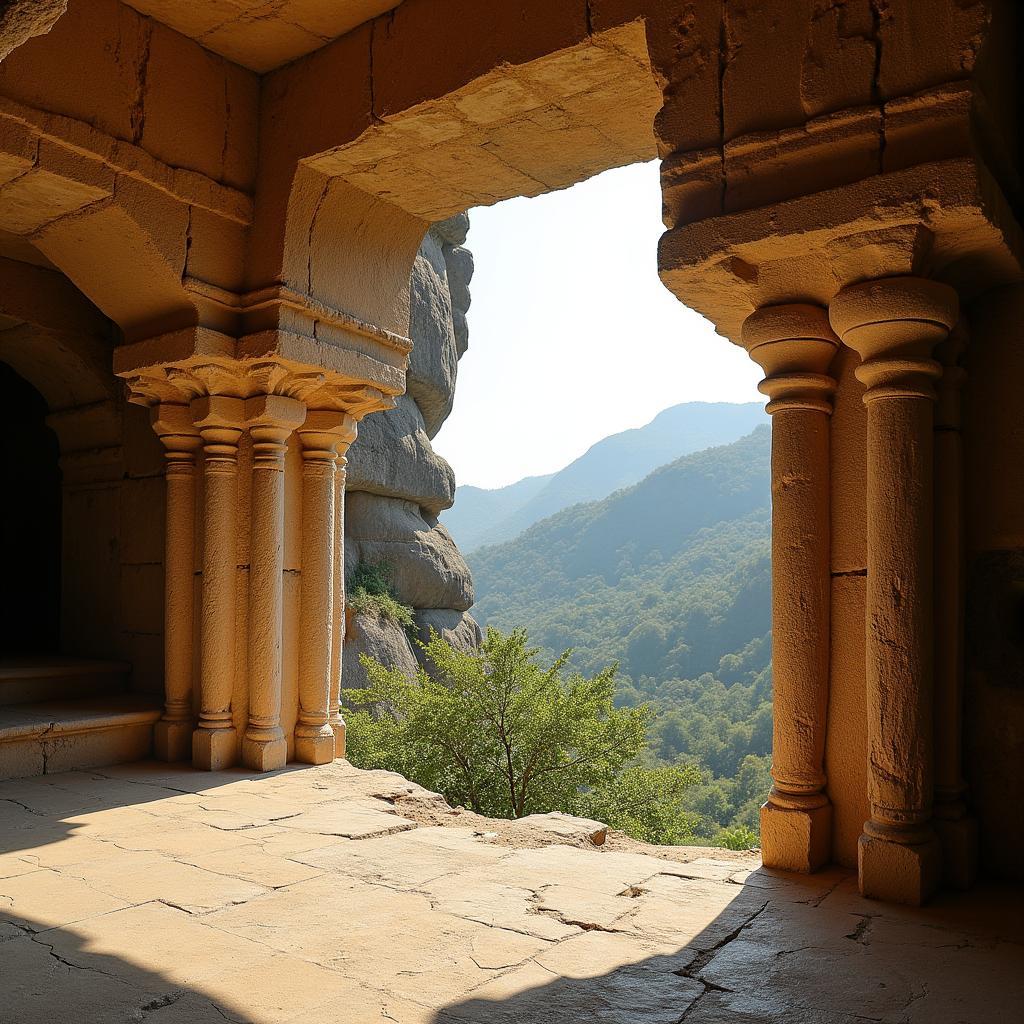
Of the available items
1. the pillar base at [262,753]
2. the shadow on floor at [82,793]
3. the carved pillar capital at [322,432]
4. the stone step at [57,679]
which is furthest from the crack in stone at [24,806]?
the carved pillar capital at [322,432]

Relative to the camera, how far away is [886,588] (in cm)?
295

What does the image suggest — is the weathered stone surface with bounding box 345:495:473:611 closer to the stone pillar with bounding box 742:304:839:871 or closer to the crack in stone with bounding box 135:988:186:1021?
the stone pillar with bounding box 742:304:839:871

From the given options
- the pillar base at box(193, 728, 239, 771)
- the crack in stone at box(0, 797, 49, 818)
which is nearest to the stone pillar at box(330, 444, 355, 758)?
the pillar base at box(193, 728, 239, 771)

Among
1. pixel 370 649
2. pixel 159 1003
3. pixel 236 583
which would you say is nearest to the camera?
pixel 159 1003

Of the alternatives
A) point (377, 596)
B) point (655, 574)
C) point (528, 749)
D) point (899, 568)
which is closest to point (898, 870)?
point (899, 568)

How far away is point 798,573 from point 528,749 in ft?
22.8

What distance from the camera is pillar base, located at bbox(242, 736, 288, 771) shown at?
4930 mm

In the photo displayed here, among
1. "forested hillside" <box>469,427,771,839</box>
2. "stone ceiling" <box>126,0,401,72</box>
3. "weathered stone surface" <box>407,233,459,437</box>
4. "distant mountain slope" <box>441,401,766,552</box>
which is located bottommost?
"forested hillside" <box>469,427,771,839</box>

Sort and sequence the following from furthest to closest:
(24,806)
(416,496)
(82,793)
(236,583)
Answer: (416,496) < (236,583) < (82,793) < (24,806)

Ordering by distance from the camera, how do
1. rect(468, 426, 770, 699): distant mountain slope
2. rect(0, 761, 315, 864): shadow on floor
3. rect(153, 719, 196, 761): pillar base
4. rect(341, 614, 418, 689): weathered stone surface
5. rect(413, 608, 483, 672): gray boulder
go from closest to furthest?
rect(0, 761, 315, 864): shadow on floor < rect(153, 719, 196, 761): pillar base < rect(341, 614, 418, 689): weathered stone surface < rect(413, 608, 483, 672): gray boulder < rect(468, 426, 770, 699): distant mountain slope

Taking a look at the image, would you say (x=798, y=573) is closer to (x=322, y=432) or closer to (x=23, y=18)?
(x=23, y=18)

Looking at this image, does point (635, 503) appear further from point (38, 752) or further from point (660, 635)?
point (38, 752)

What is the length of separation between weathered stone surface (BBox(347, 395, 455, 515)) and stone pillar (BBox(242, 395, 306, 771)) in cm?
1056

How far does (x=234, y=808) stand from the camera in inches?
162
